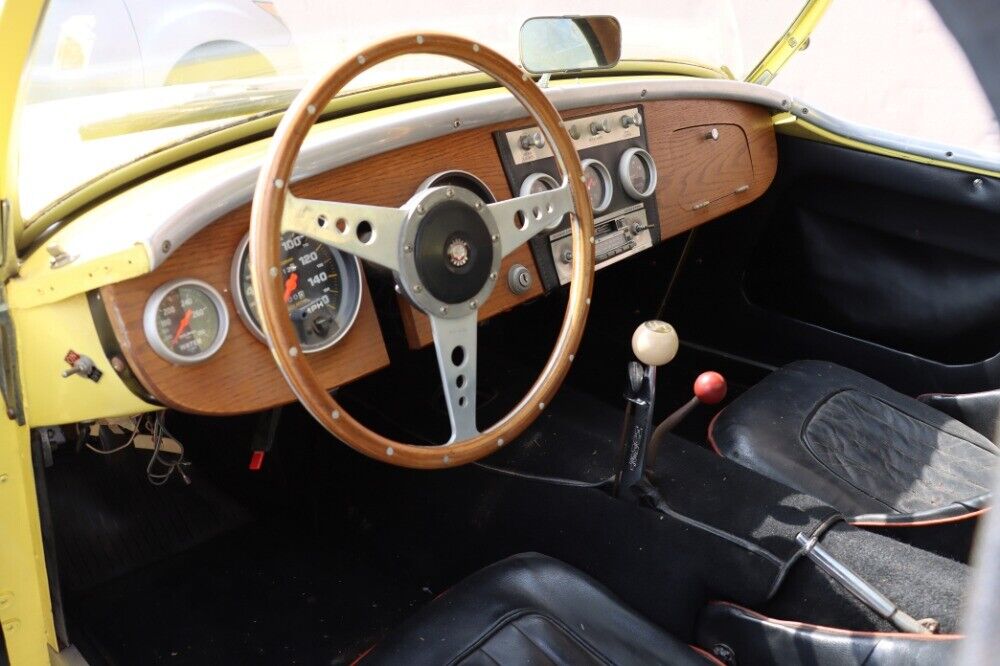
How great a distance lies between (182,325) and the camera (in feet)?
4.26

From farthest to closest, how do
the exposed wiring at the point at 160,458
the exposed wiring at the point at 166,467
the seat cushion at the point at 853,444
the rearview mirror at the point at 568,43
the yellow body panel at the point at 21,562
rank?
1. the exposed wiring at the point at 166,467
2. the exposed wiring at the point at 160,458
3. the seat cushion at the point at 853,444
4. the rearview mirror at the point at 568,43
5. the yellow body panel at the point at 21,562

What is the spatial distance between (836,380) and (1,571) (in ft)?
5.78

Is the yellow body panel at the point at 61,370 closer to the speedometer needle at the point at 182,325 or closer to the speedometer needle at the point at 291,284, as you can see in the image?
the speedometer needle at the point at 182,325

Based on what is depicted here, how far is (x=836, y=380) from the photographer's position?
2174 millimetres

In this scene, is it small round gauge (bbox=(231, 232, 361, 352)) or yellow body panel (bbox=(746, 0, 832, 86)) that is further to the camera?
yellow body panel (bbox=(746, 0, 832, 86))

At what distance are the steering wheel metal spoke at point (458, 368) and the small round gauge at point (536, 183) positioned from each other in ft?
1.16

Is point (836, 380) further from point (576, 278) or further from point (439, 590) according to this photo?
point (439, 590)

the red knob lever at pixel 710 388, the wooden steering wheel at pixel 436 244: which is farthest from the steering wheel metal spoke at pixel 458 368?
the red knob lever at pixel 710 388

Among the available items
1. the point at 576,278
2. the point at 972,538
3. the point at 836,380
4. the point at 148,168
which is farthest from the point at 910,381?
the point at 148,168

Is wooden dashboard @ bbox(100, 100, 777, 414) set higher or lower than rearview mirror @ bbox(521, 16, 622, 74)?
lower

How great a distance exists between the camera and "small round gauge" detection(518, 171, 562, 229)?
1742 mm

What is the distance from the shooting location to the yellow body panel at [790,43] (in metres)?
2.39

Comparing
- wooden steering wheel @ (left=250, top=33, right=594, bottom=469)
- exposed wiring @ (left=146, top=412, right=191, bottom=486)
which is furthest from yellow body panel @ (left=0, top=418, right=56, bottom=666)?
exposed wiring @ (left=146, top=412, right=191, bottom=486)

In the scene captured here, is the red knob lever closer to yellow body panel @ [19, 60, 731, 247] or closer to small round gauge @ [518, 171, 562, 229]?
small round gauge @ [518, 171, 562, 229]
